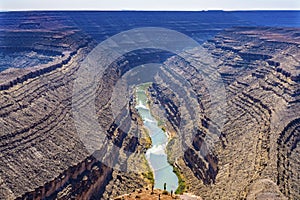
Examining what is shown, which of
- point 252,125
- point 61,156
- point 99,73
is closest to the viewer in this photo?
point 61,156

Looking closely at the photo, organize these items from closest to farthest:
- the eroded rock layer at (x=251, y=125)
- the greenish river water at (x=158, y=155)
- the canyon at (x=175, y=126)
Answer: the eroded rock layer at (x=251, y=125), the canyon at (x=175, y=126), the greenish river water at (x=158, y=155)

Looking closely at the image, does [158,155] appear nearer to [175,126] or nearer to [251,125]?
[175,126]

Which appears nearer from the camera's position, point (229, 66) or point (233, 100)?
point (233, 100)

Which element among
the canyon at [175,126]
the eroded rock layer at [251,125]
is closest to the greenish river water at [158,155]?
the canyon at [175,126]

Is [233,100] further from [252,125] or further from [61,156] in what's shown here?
[61,156]

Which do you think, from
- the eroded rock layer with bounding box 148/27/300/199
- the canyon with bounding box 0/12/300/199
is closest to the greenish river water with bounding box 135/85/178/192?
the canyon with bounding box 0/12/300/199

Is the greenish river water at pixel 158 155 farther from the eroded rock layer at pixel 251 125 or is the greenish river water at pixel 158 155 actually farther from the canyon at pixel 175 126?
the eroded rock layer at pixel 251 125

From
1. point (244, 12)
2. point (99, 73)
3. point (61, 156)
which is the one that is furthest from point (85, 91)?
point (244, 12)

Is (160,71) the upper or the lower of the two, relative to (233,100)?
lower

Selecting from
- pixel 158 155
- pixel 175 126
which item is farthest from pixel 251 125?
pixel 175 126
